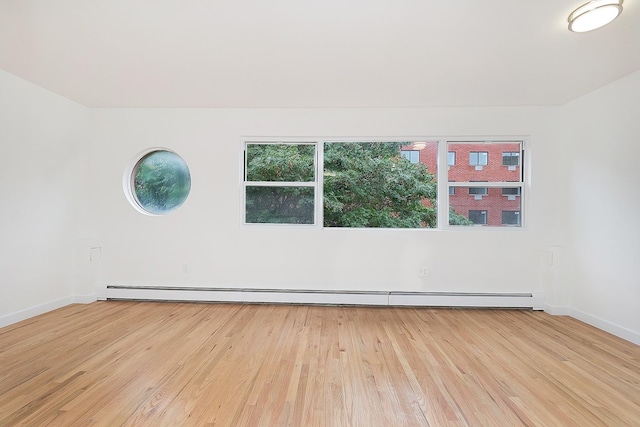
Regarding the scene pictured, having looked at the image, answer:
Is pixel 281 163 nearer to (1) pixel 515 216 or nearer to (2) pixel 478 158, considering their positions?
(2) pixel 478 158

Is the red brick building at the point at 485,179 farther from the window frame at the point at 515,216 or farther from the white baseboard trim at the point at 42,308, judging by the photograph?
the white baseboard trim at the point at 42,308

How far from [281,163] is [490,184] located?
2790 mm

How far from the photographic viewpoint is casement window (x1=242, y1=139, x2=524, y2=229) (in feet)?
13.2

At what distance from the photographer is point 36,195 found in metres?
3.44

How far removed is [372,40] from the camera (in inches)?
94.7

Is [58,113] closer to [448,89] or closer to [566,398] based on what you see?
[448,89]

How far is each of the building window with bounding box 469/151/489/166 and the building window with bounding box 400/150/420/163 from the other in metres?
0.69

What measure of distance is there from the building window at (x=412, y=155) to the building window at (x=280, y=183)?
1.22 m

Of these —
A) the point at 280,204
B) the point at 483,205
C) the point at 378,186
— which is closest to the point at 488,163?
the point at 483,205

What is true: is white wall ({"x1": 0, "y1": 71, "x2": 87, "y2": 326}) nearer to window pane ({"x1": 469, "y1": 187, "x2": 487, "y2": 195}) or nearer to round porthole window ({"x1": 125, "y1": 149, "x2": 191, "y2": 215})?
round porthole window ({"x1": 125, "y1": 149, "x2": 191, "y2": 215})

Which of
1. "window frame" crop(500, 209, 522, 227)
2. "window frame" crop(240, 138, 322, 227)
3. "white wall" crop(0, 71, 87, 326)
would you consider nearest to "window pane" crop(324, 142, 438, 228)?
"window frame" crop(240, 138, 322, 227)

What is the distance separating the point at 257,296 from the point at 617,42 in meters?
4.29

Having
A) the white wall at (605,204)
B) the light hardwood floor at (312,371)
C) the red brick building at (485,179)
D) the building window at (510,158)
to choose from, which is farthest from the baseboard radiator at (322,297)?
the building window at (510,158)

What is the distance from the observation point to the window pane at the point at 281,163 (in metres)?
4.15
